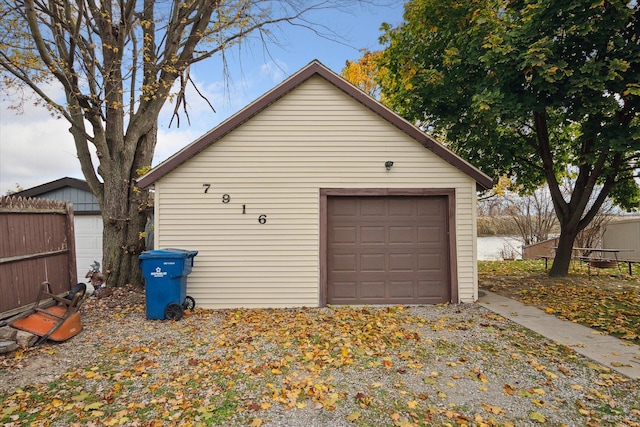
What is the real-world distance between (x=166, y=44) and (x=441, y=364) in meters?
10.2

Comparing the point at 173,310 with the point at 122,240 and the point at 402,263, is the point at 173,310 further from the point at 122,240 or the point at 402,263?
the point at 402,263

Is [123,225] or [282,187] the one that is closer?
[282,187]

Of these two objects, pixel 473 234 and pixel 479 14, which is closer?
pixel 473 234

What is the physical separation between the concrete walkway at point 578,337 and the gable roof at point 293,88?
250cm

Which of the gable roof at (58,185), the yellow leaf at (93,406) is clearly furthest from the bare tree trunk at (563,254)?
the gable roof at (58,185)

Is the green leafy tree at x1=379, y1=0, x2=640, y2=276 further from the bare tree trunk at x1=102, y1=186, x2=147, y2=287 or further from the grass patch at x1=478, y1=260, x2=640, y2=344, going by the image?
the bare tree trunk at x1=102, y1=186, x2=147, y2=287

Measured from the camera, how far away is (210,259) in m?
7.18

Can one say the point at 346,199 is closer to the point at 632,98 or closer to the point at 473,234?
the point at 473,234

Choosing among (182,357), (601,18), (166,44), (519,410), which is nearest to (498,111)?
(601,18)

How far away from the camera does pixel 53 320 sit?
17.2ft

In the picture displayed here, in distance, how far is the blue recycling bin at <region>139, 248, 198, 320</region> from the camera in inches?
244

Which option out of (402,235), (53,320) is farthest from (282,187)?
(53,320)

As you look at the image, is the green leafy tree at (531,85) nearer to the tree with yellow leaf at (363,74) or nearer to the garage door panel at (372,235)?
the garage door panel at (372,235)

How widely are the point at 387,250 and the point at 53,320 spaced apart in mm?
5625
